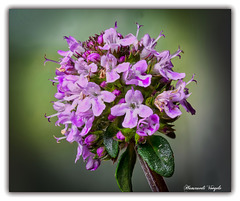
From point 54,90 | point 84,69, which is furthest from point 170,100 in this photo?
point 54,90

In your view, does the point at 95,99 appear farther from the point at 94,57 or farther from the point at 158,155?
the point at 158,155

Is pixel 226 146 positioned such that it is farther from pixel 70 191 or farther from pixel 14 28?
pixel 14 28

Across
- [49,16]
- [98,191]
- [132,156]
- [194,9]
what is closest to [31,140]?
[98,191]

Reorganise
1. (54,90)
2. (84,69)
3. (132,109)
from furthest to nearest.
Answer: (54,90) < (84,69) < (132,109)

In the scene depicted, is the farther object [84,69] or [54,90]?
[54,90]

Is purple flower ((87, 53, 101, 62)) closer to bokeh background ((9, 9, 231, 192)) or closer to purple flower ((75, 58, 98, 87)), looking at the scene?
purple flower ((75, 58, 98, 87))

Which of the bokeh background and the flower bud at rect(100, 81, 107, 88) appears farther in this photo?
the bokeh background

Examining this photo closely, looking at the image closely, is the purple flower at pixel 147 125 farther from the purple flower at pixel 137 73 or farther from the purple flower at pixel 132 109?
the purple flower at pixel 137 73

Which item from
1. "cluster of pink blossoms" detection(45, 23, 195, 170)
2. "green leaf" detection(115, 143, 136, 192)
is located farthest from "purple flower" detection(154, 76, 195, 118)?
"green leaf" detection(115, 143, 136, 192)
